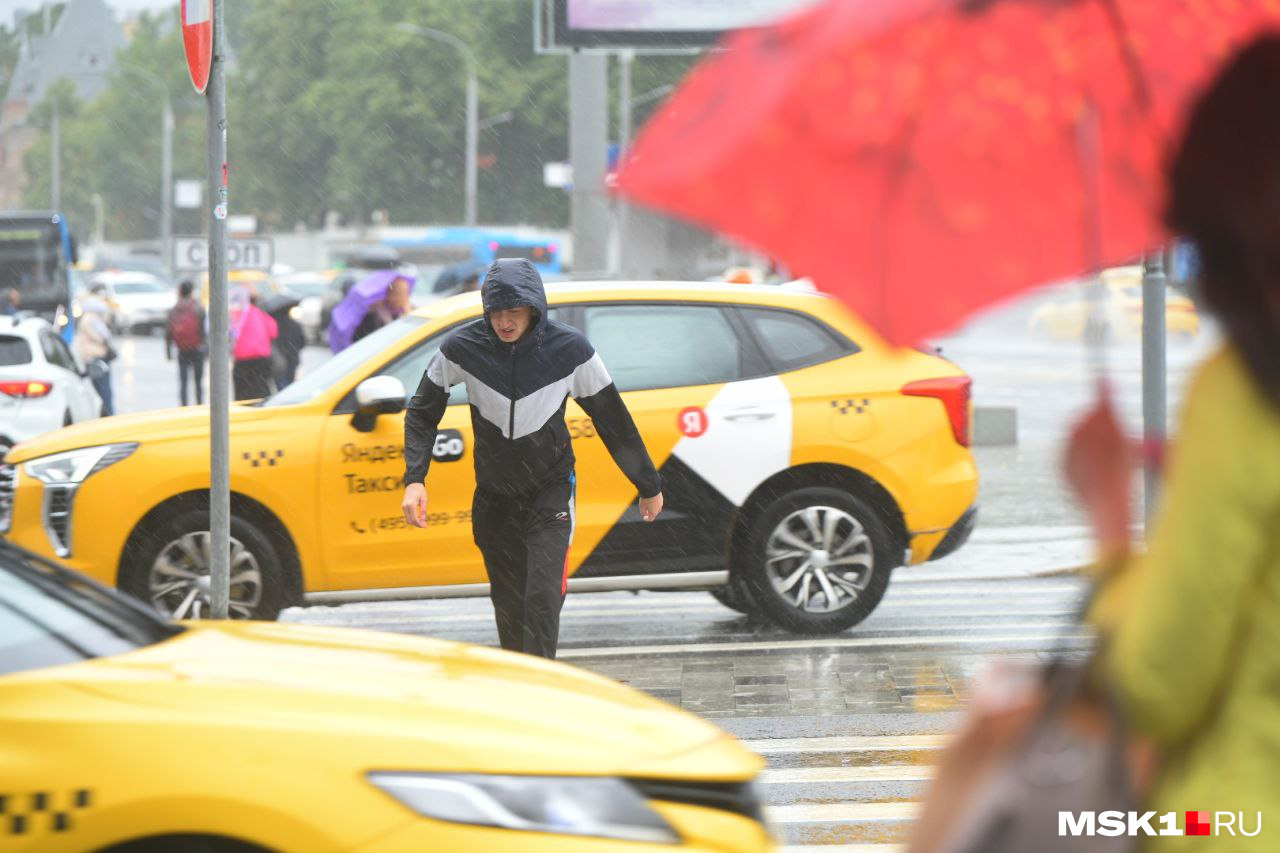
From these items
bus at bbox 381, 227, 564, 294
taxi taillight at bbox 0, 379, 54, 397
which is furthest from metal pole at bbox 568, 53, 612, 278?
bus at bbox 381, 227, 564, 294

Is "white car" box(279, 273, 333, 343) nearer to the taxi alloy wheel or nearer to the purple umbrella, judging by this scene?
the purple umbrella

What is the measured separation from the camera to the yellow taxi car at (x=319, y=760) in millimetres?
3545

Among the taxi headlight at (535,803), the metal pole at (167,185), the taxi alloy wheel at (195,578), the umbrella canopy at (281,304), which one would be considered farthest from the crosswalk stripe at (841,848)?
the metal pole at (167,185)

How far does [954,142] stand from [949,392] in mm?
7231

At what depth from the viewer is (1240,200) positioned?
2.22 meters

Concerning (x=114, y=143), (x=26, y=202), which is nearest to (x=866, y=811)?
(x=114, y=143)

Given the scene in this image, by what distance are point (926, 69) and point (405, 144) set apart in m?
87.6

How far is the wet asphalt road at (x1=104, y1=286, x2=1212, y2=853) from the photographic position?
6.54 metres

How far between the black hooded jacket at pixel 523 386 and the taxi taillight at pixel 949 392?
9.61 ft

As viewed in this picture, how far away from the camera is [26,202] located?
141 meters

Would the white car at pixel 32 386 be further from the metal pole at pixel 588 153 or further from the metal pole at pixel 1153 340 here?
the metal pole at pixel 1153 340

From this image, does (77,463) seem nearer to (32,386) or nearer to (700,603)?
(700,603)

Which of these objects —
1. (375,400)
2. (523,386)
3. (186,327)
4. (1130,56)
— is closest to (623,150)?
(523,386)

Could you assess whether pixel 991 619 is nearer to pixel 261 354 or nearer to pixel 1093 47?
pixel 1093 47
